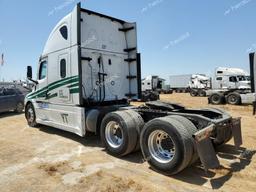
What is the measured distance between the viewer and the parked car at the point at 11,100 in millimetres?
13570

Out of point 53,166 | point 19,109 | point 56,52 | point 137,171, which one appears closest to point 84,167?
point 53,166

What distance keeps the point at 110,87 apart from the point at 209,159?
442cm

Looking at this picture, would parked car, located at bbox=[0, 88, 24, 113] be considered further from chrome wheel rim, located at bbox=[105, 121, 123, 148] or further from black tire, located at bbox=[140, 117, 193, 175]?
black tire, located at bbox=[140, 117, 193, 175]

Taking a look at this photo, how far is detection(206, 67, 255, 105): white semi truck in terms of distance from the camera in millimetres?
20000

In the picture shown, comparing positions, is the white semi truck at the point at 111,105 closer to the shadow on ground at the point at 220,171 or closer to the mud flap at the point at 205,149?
the mud flap at the point at 205,149

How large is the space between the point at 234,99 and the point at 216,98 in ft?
5.09

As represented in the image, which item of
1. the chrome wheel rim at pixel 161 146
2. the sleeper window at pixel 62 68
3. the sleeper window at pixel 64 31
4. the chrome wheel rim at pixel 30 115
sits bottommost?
the chrome wheel rim at pixel 161 146

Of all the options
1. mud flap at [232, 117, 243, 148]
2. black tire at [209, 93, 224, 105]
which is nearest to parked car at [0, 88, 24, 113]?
mud flap at [232, 117, 243, 148]

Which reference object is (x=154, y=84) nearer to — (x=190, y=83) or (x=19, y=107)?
(x=190, y=83)

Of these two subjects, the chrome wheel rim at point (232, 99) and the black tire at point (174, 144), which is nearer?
the black tire at point (174, 144)

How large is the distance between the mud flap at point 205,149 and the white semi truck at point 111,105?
0.05ft

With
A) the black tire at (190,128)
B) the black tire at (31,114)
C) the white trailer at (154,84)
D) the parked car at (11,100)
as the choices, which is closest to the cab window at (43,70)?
the black tire at (31,114)

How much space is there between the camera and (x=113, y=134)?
5957 millimetres

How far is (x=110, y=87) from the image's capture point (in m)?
7.87
